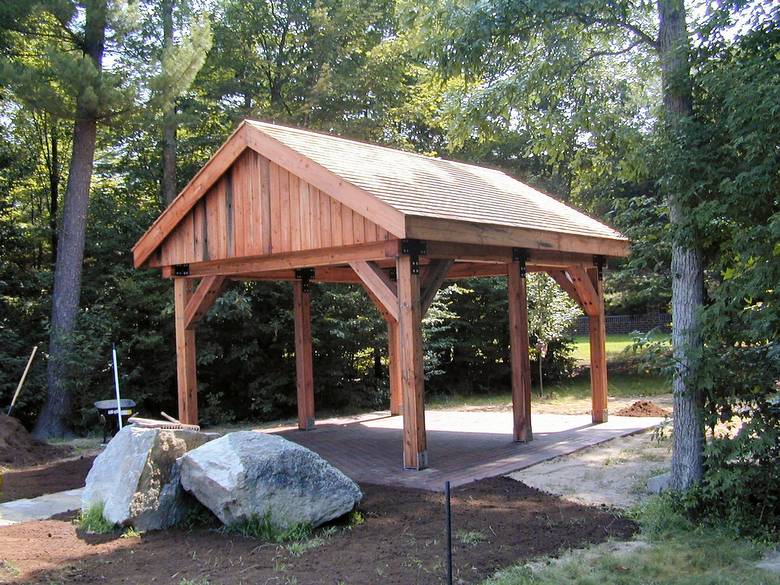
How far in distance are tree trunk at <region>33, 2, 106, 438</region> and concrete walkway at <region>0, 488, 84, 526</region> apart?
5312 mm

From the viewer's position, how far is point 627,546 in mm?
5207

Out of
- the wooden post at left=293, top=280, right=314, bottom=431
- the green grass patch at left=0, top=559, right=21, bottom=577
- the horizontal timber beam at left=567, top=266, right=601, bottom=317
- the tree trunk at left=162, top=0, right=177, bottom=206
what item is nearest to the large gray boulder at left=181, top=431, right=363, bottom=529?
the green grass patch at left=0, top=559, right=21, bottom=577

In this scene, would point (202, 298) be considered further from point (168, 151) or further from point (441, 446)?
point (168, 151)

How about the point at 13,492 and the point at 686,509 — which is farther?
the point at 13,492

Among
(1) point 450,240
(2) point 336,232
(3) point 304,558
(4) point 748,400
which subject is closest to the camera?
(3) point 304,558

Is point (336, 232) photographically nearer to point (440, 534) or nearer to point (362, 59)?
point (440, 534)

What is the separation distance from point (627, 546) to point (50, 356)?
10.6 m

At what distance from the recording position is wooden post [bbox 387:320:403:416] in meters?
13.0

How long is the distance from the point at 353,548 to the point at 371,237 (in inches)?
139

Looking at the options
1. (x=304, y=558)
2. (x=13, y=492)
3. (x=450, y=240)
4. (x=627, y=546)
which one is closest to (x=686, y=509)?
(x=627, y=546)

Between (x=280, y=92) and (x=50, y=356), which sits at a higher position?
(x=280, y=92)

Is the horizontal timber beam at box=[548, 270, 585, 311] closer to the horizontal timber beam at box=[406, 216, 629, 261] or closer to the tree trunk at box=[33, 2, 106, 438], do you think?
the horizontal timber beam at box=[406, 216, 629, 261]

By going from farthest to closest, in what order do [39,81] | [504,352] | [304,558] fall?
1. [504,352]
2. [39,81]
3. [304,558]

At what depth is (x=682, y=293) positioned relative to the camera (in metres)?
6.22
